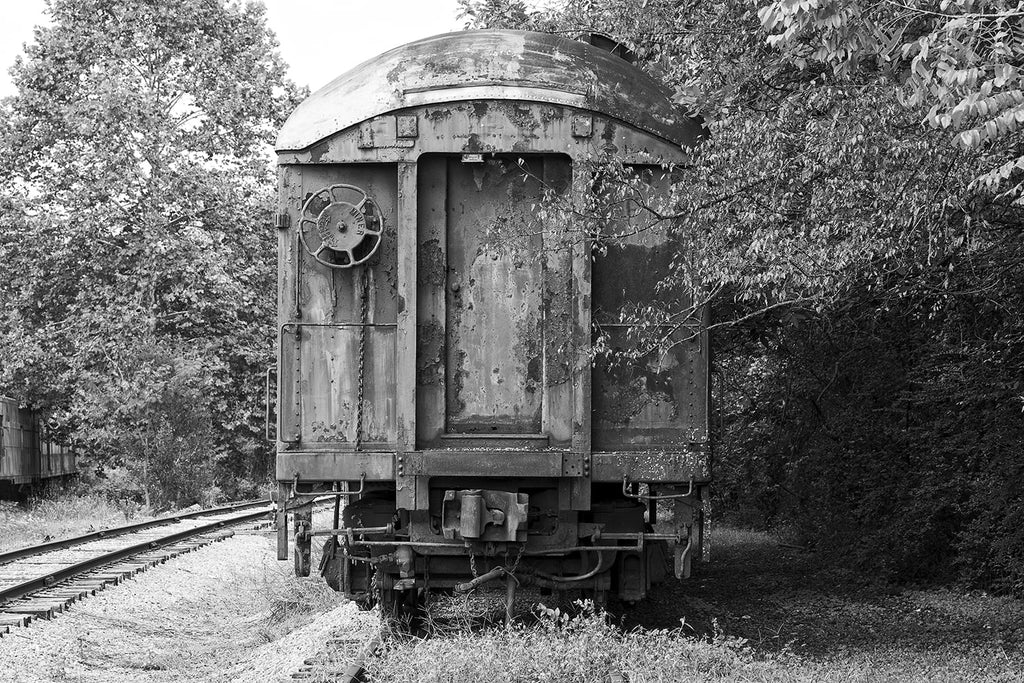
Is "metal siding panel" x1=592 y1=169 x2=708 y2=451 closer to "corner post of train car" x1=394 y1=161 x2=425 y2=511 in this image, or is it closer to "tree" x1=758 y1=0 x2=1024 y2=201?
"corner post of train car" x1=394 y1=161 x2=425 y2=511

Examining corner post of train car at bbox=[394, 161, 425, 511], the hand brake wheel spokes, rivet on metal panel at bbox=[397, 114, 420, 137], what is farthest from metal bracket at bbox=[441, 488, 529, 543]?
rivet on metal panel at bbox=[397, 114, 420, 137]

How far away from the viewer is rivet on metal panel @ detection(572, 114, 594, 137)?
27.5 ft

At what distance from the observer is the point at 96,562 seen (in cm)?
1388

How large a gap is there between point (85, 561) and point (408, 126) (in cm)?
758

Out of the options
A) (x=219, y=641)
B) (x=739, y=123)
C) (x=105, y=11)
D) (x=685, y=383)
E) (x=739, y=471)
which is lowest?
(x=219, y=641)

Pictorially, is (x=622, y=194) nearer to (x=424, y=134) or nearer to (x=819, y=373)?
(x=424, y=134)

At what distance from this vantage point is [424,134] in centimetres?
839

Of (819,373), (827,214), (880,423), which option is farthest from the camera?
(819,373)

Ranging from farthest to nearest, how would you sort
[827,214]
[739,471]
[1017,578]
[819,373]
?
[739,471] < [819,373] < [1017,578] < [827,214]

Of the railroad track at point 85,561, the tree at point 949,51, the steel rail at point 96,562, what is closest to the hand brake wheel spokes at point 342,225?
the tree at point 949,51

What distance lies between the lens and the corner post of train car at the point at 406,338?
8.30m

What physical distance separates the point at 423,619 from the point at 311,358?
2.16 metres

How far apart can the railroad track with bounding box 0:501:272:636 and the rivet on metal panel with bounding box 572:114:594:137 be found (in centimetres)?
574

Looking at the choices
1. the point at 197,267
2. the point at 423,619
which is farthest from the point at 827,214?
the point at 197,267
